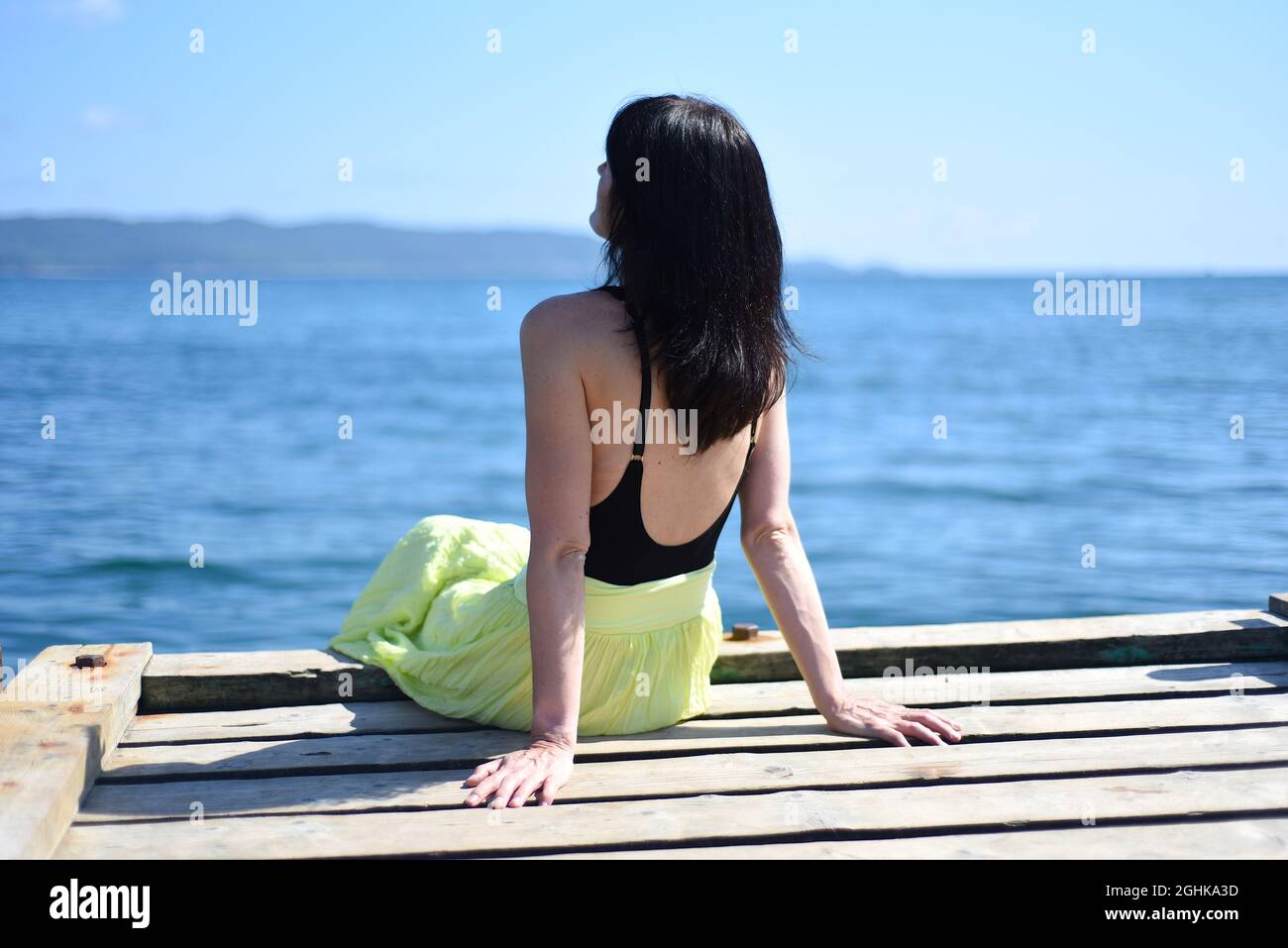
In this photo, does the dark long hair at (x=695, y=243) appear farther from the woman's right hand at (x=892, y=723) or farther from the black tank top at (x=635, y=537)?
the woman's right hand at (x=892, y=723)

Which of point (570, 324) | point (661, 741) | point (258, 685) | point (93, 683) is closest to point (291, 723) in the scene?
point (258, 685)

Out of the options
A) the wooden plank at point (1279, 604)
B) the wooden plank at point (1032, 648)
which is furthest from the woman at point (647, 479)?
the wooden plank at point (1279, 604)

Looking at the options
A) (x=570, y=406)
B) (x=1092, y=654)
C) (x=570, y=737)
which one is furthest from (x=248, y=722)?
(x=1092, y=654)

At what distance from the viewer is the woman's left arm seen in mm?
2410

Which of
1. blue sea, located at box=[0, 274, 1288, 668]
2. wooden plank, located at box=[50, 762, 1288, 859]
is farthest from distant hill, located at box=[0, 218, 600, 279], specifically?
wooden plank, located at box=[50, 762, 1288, 859]

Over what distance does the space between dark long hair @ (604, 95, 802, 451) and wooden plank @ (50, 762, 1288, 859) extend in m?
0.79

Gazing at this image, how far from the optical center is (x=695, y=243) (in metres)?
2.37

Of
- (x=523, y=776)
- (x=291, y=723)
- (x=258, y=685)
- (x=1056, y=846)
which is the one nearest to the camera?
(x=1056, y=846)

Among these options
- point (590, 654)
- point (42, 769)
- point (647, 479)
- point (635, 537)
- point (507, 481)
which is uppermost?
point (647, 479)

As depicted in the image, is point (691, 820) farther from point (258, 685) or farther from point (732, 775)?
point (258, 685)

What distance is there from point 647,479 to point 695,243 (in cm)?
50

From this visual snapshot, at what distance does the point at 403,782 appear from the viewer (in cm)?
237

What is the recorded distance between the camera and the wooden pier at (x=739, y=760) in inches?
81.4

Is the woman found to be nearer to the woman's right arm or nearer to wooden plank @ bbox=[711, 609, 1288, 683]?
the woman's right arm
